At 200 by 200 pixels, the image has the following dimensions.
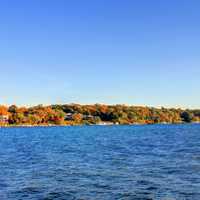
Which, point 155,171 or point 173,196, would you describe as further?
point 155,171

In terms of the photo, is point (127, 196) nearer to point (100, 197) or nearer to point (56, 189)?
point (100, 197)

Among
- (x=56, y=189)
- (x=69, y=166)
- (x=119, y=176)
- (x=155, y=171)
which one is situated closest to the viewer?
(x=56, y=189)

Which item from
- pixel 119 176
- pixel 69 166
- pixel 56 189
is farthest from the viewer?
pixel 69 166

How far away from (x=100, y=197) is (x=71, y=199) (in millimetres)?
1883

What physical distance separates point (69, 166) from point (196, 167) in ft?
41.8

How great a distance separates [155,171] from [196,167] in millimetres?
4207

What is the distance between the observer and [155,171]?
4041 cm

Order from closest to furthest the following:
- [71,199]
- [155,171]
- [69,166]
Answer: [71,199]
[155,171]
[69,166]

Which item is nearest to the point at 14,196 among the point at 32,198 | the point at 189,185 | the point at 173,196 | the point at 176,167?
the point at 32,198

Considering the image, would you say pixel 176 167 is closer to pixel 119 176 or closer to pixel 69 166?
pixel 119 176

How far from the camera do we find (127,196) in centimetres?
2889

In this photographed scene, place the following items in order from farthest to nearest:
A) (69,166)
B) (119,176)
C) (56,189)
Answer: (69,166) < (119,176) < (56,189)

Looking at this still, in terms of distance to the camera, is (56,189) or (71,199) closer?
(71,199)

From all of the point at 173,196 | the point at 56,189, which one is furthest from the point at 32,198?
the point at 173,196
